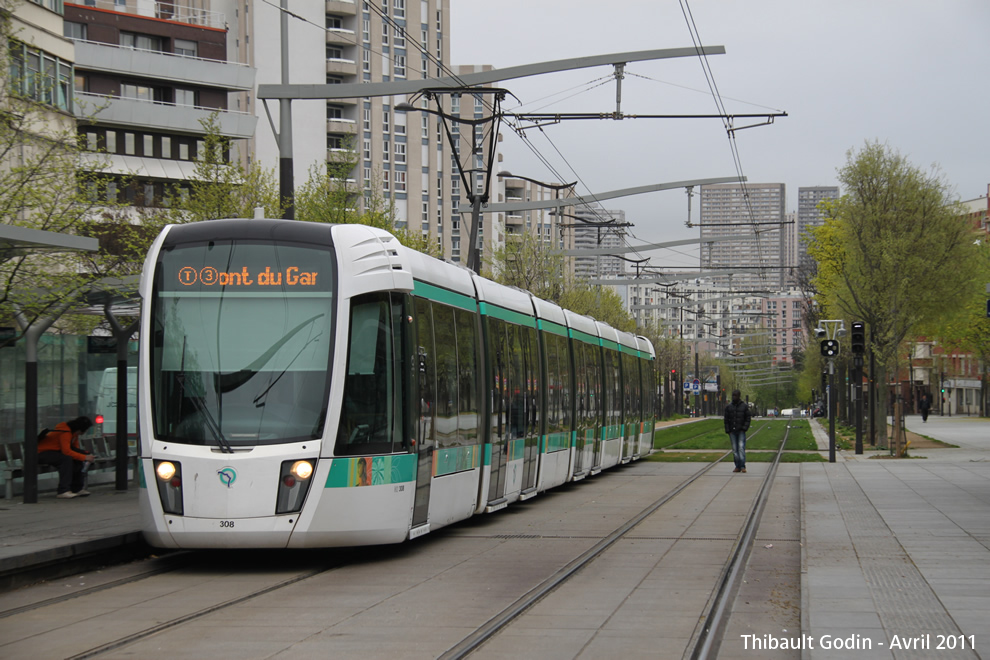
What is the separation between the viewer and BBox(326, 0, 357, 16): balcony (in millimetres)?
79562

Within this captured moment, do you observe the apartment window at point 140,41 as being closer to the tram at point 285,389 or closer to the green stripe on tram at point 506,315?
the green stripe on tram at point 506,315

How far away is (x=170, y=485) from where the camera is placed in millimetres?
11352

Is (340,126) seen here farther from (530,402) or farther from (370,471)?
(370,471)

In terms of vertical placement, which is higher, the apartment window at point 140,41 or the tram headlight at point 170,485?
the apartment window at point 140,41

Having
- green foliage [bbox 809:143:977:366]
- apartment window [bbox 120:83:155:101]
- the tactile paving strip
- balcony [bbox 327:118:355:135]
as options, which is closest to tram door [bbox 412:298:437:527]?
the tactile paving strip

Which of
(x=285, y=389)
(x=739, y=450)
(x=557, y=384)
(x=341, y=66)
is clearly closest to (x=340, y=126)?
(x=341, y=66)

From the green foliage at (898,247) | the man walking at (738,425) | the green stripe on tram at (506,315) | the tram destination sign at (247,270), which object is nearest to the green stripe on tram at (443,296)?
the green stripe on tram at (506,315)

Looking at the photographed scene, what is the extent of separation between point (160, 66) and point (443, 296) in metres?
45.5

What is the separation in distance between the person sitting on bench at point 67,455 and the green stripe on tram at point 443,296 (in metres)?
6.77

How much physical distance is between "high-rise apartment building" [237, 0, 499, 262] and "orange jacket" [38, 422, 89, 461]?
41.1 m

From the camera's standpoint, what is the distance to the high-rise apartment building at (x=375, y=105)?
7244 centimetres

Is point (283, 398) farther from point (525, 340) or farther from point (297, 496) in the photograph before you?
point (525, 340)

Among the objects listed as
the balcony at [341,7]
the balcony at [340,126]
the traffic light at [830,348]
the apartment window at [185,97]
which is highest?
the balcony at [341,7]

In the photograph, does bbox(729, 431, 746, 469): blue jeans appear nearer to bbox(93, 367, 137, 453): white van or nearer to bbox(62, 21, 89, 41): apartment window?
bbox(93, 367, 137, 453): white van
